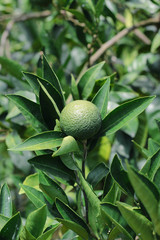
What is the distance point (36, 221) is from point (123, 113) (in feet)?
1.01

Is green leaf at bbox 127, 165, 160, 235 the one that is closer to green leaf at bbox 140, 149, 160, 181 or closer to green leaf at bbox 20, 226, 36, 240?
green leaf at bbox 140, 149, 160, 181

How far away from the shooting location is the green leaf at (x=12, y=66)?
3.97 feet

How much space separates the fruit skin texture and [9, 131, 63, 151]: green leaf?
25 millimetres

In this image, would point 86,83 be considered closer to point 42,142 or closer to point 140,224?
point 42,142

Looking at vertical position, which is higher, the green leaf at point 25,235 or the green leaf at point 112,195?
the green leaf at point 112,195

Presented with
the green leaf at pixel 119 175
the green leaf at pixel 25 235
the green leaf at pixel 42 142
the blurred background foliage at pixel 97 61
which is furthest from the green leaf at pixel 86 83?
the green leaf at pixel 25 235

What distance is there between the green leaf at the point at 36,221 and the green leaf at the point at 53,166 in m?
0.12

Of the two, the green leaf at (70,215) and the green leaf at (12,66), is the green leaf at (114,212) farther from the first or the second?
the green leaf at (12,66)

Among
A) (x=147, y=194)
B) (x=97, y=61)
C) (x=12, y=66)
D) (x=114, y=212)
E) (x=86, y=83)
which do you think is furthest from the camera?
(x=97, y=61)

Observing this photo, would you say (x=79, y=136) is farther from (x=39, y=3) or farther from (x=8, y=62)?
(x=39, y=3)

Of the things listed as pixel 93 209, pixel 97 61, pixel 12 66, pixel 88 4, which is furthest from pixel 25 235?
pixel 97 61

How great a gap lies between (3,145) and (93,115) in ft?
2.38

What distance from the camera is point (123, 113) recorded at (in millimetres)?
796

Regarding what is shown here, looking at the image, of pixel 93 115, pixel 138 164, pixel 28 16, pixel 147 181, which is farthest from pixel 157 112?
pixel 28 16
